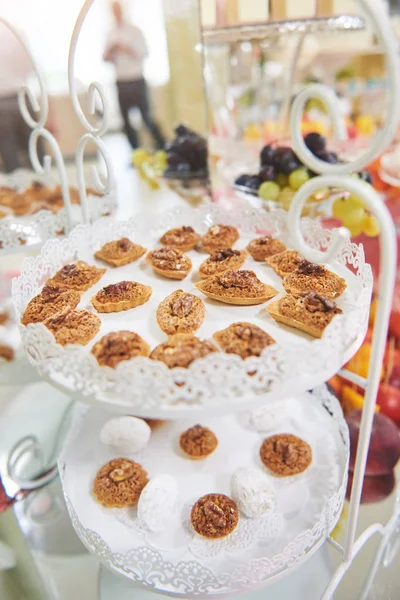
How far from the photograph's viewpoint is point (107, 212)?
1.20 metres

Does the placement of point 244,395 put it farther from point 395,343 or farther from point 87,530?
point 395,343

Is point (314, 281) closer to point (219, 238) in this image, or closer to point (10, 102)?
point (219, 238)

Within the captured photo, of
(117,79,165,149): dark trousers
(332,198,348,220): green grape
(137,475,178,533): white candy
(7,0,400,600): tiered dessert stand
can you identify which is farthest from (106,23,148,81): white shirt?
(137,475,178,533): white candy

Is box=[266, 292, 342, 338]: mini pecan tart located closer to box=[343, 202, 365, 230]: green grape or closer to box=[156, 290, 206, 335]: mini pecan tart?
box=[156, 290, 206, 335]: mini pecan tart

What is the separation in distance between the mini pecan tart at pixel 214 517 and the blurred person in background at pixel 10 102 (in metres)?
2.55

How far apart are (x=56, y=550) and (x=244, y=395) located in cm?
68

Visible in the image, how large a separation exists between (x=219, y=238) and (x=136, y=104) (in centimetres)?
220

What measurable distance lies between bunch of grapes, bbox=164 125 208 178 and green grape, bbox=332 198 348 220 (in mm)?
462

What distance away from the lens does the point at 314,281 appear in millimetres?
752

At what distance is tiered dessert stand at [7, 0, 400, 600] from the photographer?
1.82ft

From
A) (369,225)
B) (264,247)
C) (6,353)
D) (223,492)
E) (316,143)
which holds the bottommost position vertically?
(6,353)

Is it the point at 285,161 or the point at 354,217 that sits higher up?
the point at 285,161

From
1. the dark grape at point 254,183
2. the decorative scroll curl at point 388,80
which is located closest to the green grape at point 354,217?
the dark grape at point 254,183

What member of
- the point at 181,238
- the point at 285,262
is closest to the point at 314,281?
the point at 285,262
